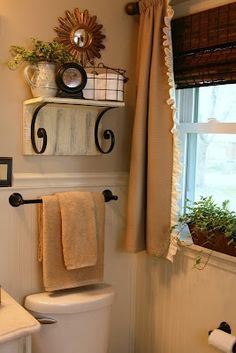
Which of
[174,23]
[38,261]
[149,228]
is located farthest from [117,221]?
[174,23]

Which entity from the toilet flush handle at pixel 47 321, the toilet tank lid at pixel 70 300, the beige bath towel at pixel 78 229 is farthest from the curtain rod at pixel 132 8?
the toilet flush handle at pixel 47 321

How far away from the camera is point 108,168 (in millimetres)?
2119

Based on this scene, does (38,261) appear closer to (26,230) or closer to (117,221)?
(26,230)

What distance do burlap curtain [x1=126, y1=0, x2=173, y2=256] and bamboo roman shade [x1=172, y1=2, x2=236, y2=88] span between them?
0.07m

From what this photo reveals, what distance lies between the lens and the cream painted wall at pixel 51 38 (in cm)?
181

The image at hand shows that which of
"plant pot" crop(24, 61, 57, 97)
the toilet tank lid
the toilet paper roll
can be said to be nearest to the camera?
the toilet paper roll

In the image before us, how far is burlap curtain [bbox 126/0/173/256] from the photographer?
1917 millimetres

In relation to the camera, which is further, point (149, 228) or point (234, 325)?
point (149, 228)

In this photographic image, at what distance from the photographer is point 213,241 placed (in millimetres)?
1750

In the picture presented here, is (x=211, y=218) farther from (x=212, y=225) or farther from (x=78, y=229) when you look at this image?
(x=78, y=229)

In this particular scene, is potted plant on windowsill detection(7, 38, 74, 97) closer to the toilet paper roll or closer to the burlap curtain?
the burlap curtain

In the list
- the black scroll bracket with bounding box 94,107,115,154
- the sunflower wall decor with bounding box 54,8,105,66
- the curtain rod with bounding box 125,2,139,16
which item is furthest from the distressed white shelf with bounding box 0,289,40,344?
the curtain rod with bounding box 125,2,139,16

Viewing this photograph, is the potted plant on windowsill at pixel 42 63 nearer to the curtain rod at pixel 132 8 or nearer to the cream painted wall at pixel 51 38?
the cream painted wall at pixel 51 38

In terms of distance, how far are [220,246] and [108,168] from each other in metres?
0.68
